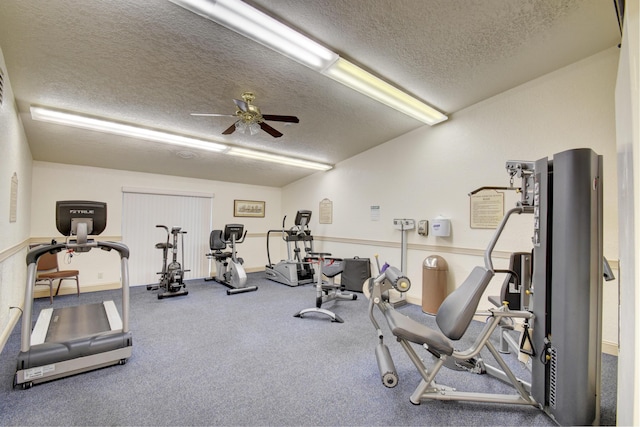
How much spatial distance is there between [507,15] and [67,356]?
463 centimetres

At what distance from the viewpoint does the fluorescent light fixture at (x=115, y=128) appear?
3354 millimetres

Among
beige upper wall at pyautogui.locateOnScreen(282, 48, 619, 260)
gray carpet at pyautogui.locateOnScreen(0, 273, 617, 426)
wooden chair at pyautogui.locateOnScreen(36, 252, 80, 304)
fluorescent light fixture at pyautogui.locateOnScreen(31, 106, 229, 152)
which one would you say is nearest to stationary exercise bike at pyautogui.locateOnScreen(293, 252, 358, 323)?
gray carpet at pyautogui.locateOnScreen(0, 273, 617, 426)

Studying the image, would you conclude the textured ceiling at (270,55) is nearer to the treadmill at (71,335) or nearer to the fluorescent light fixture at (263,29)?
the fluorescent light fixture at (263,29)

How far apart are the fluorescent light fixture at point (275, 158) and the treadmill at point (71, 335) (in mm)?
2742

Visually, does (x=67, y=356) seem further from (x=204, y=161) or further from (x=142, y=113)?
(x=204, y=161)

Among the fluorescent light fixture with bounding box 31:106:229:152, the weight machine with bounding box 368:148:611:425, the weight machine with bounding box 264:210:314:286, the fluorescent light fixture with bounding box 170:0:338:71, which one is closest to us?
the weight machine with bounding box 368:148:611:425

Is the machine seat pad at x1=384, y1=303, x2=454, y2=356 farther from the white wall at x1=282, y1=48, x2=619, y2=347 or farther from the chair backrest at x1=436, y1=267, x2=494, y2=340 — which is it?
the white wall at x1=282, y1=48, x2=619, y2=347

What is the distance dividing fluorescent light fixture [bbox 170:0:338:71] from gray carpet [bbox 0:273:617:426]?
9.43 feet

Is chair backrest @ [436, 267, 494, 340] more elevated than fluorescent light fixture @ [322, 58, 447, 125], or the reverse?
fluorescent light fixture @ [322, 58, 447, 125]

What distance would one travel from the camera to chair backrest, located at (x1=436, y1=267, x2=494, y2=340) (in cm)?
190

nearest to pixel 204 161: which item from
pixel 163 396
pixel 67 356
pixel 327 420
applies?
pixel 67 356

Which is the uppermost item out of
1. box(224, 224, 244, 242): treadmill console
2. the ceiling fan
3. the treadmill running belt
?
the ceiling fan

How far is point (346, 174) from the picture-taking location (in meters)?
5.86

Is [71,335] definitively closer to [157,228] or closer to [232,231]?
[232,231]
